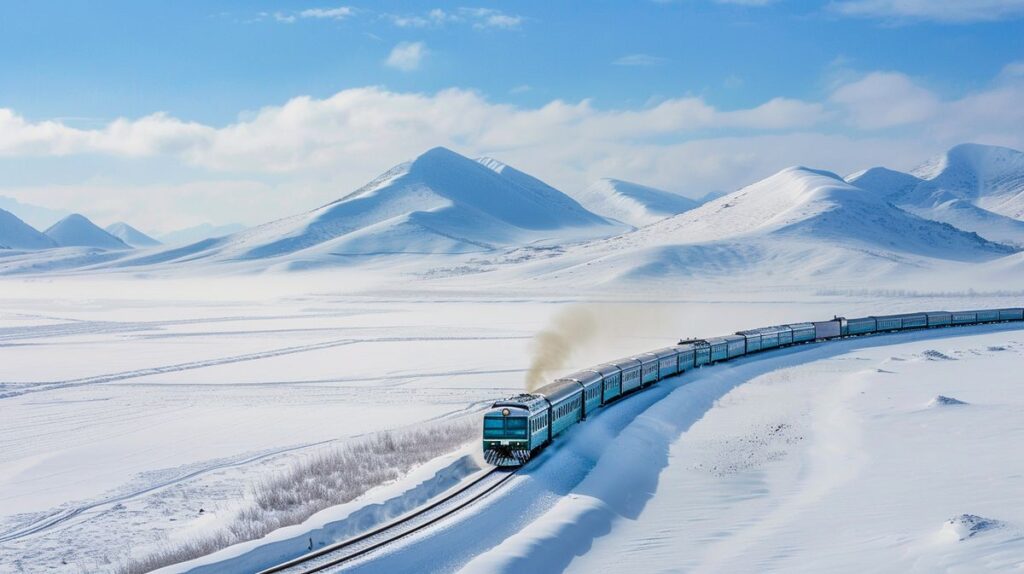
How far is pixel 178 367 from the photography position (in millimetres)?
65375

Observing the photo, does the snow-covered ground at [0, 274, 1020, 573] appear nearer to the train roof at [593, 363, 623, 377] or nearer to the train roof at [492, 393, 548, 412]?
the train roof at [593, 363, 623, 377]

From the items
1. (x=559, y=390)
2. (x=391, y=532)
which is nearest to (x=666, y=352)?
(x=559, y=390)

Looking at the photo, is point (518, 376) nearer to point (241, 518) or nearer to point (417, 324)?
point (241, 518)

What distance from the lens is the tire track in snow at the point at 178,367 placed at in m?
54.8

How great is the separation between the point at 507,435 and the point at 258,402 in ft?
77.7

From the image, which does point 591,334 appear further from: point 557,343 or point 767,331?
point 767,331

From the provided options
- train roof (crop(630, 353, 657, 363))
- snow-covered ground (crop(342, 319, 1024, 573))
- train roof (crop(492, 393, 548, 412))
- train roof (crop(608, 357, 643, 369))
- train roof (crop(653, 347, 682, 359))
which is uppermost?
train roof (crop(492, 393, 548, 412))

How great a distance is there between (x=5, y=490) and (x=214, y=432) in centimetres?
1053

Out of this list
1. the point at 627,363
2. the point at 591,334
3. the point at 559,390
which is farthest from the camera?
the point at 591,334

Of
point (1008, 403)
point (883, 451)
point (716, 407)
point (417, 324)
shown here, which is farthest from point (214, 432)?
point (417, 324)

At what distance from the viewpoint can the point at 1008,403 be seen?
4238 centimetres

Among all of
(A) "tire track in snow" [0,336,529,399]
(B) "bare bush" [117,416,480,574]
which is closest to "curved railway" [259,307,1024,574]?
(B) "bare bush" [117,416,480,574]

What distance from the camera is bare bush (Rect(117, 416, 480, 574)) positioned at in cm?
2339

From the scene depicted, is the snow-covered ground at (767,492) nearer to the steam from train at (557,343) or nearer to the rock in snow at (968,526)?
the rock in snow at (968,526)
